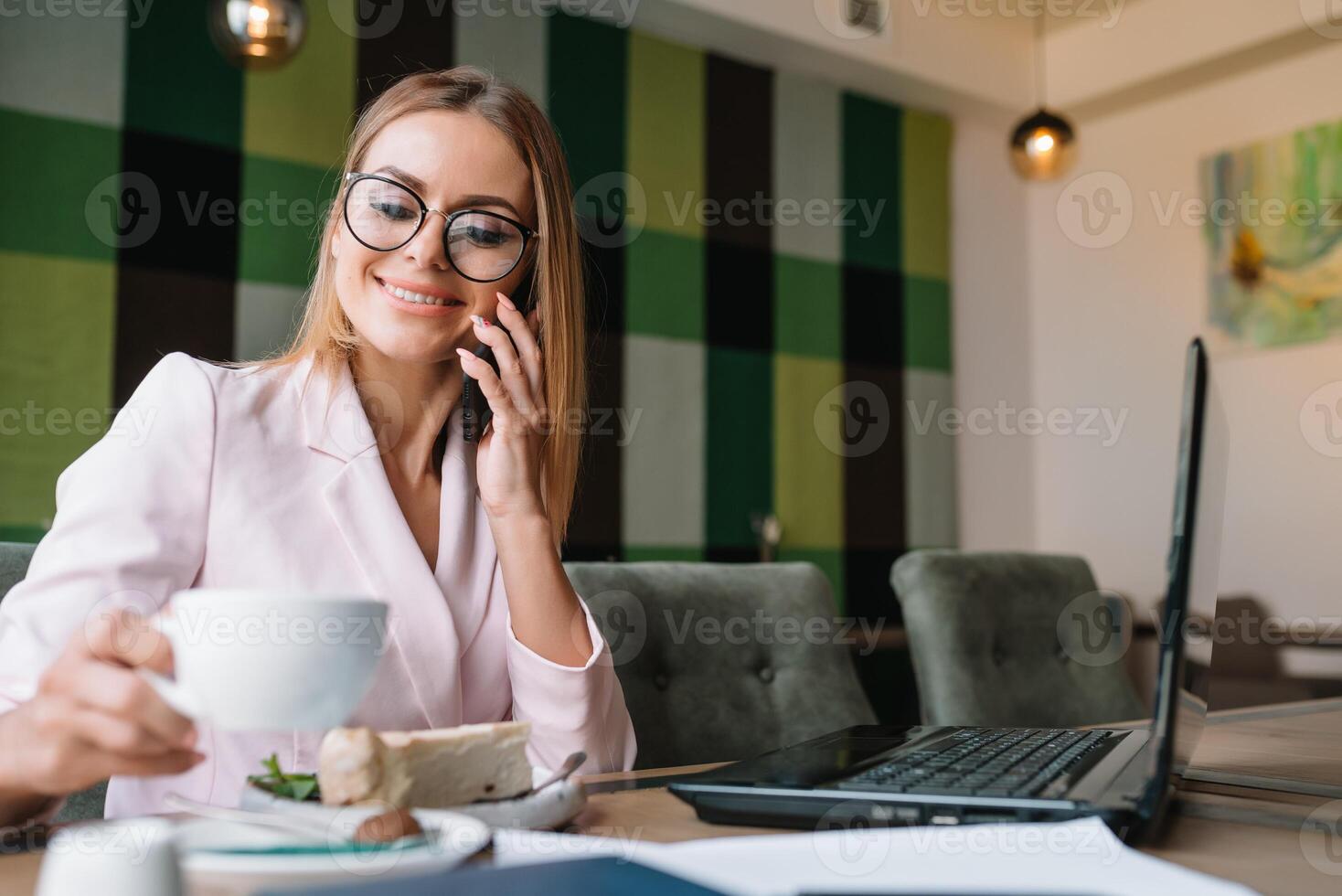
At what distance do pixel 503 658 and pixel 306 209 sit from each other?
6.87 ft

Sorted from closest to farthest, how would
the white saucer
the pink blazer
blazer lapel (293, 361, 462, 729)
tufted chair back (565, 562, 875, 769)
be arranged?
the white saucer < the pink blazer < blazer lapel (293, 361, 462, 729) < tufted chair back (565, 562, 875, 769)

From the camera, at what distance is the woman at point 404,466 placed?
104cm

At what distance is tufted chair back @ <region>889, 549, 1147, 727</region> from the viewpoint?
5.75 feet

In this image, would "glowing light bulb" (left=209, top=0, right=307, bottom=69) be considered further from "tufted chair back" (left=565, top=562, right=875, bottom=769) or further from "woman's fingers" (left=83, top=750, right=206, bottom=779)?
"woman's fingers" (left=83, top=750, right=206, bottom=779)

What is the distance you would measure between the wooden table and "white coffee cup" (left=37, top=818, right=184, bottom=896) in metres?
0.10

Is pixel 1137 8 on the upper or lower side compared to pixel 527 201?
upper

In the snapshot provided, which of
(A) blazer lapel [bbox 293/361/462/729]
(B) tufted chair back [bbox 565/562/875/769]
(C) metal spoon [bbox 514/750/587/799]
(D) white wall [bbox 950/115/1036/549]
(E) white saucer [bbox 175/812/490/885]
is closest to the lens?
(E) white saucer [bbox 175/812/490/885]

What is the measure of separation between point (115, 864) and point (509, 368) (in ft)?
2.67

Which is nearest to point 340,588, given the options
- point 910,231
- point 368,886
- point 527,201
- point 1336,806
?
point 527,201

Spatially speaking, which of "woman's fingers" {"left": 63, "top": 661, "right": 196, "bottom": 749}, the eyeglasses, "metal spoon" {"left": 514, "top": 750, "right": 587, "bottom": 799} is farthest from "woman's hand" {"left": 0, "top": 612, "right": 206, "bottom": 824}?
the eyeglasses

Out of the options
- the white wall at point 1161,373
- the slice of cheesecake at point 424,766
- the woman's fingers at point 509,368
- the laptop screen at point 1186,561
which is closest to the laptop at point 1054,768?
the laptop screen at point 1186,561

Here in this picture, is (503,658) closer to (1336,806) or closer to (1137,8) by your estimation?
(1336,806)

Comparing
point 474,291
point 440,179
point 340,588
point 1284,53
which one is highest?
point 1284,53

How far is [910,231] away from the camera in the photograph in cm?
428
